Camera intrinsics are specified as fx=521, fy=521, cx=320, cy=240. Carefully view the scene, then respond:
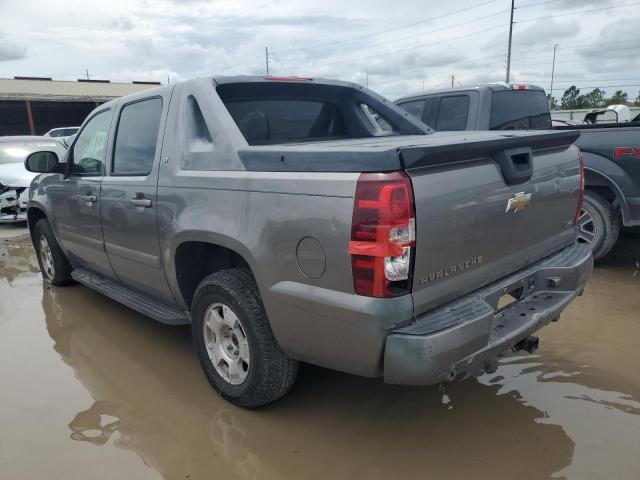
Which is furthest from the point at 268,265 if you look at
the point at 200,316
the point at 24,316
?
the point at 24,316

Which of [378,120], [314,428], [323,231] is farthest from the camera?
[378,120]

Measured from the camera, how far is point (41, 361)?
12.6 feet

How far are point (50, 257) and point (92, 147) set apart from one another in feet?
5.71

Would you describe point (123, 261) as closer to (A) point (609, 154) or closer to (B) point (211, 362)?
(B) point (211, 362)

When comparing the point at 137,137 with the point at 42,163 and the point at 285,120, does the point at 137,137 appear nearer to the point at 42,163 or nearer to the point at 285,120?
the point at 285,120

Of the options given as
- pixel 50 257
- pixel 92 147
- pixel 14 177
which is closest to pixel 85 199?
pixel 92 147

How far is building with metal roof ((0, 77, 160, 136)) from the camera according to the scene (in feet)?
115

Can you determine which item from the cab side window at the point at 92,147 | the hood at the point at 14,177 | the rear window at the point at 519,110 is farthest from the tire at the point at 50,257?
the rear window at the point at 519,110

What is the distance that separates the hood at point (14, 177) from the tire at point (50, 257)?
3955 mm

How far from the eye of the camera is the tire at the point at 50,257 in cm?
525

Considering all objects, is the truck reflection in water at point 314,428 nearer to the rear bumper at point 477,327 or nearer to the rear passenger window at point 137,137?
the rear bumper at point 477,327

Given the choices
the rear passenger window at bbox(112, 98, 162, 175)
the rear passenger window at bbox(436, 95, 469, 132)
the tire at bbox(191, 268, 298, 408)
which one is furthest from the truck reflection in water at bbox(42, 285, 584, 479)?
the rear passenger window at bbox(436, 95, 469, 132)

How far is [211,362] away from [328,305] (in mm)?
1201

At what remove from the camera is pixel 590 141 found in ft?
17.5
